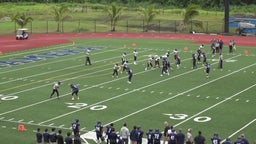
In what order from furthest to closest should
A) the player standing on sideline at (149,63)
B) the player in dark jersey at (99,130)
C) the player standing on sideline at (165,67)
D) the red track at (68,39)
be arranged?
the red track at (68,39) < the player standing on sideline at (149,63) < the player standing on sideline at (165,67) < the player in dark jersey at (99,130)

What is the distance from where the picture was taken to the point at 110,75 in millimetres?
38312

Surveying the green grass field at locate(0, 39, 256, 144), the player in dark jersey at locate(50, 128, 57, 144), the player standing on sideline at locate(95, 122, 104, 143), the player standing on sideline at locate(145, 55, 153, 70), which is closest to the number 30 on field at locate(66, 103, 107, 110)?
the green grass field at locate(0, 39, 256, 144)

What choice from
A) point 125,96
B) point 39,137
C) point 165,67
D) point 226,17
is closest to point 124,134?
point 39,137

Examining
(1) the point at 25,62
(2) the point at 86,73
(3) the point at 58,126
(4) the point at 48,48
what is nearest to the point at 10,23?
(4) the point at 48,48

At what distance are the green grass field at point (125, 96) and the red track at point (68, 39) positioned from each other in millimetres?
7206

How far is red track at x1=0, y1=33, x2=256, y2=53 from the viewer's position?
55.2m

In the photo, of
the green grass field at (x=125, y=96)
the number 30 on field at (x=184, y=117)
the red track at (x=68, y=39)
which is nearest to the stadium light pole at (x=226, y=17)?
the red track at (x=68, y=39)

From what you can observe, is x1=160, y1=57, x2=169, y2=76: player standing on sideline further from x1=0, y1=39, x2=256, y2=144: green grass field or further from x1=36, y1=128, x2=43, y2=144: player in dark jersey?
x1=36, y1=128, x2=43, y2=144: player in dark jersey

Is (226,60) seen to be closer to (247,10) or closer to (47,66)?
(47,66)

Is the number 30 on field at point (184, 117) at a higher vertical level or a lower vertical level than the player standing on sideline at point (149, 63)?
lower

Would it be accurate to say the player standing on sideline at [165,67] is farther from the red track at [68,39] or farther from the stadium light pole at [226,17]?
the stadium light pole at [226,17]

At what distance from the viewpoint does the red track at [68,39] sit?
55.2 m

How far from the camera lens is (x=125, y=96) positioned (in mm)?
31578

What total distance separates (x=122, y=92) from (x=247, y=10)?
60300 millimetres
